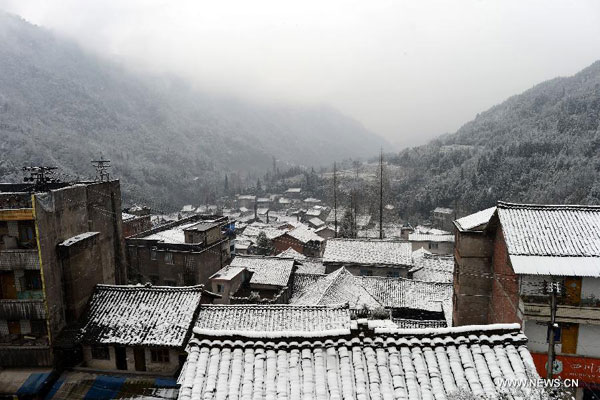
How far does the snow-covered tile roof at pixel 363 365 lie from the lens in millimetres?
6262

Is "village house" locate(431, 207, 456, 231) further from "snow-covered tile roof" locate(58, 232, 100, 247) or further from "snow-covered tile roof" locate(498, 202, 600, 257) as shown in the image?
"snow-covered tile roof" locate(58, 232, 100, 247)

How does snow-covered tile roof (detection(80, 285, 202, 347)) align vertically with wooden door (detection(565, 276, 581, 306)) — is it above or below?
below

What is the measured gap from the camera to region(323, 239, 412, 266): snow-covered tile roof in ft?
123

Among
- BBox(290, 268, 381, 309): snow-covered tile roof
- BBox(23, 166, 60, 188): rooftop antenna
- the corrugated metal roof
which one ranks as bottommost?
BBox(290, 268, 381, 309): snow-covered tile roof

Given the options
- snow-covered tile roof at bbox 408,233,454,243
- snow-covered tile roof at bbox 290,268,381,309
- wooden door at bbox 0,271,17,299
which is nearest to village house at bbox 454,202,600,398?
snow-covered tile roof at bbox 290,268,381,309

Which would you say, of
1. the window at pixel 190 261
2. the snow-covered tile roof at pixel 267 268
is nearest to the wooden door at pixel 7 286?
the window at pixel 190 261

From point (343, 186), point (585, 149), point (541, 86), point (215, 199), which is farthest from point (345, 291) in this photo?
point (541, 86)

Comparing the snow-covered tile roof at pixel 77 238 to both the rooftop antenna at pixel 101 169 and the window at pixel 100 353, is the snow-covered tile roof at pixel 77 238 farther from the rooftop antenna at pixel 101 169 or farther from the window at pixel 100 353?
the rooftop antenna at pixel 101 169

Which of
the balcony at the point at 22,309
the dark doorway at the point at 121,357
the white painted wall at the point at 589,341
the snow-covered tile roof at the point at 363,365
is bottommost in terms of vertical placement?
the dark doorway at the point at 121,357

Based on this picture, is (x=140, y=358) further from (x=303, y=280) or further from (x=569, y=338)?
(x=569, y=338)

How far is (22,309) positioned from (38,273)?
192cm

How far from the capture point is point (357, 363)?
6680 mm

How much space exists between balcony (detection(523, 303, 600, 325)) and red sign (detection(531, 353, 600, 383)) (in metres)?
1.90

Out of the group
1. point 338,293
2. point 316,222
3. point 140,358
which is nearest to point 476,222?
point 338,293
